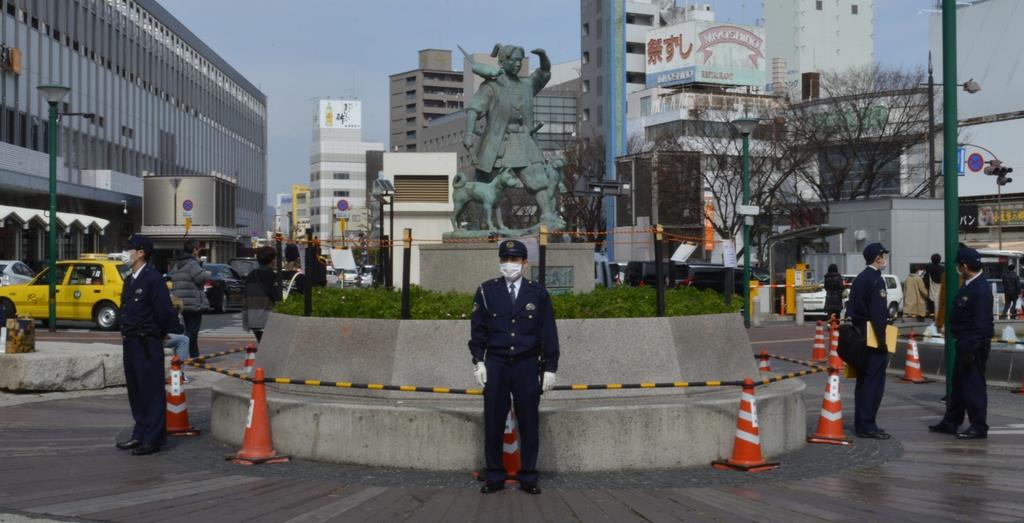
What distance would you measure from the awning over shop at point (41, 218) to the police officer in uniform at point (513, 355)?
34.3 metres

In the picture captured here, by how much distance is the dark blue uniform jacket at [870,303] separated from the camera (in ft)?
37.3

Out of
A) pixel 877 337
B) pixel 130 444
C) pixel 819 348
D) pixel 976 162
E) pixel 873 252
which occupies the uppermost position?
pixel 976 162

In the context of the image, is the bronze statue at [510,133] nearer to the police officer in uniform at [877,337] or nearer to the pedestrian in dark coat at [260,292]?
the pedestrian in dark coat at [260,292]

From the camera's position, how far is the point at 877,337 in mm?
11328

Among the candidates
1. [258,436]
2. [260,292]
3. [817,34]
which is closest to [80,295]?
[260,292]

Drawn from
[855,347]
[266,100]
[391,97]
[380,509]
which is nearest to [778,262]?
[855,347]

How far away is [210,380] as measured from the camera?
17.4 m

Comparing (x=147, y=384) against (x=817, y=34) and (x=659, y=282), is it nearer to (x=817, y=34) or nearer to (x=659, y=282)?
(x=659, y=282)

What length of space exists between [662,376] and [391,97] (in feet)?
595

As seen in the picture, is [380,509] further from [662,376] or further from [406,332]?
[662,376]

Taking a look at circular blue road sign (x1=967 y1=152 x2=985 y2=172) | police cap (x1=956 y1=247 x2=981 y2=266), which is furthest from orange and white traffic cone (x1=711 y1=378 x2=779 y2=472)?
circular blue road sign (x1=967 y1=152 x2=985 y2=172)

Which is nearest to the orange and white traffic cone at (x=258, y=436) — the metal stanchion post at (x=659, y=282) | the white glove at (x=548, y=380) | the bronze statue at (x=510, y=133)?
the white glove at (x=548, y=380)

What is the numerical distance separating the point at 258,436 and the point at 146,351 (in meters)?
1.37

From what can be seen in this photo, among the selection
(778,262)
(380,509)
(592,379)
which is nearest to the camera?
(380,509)
